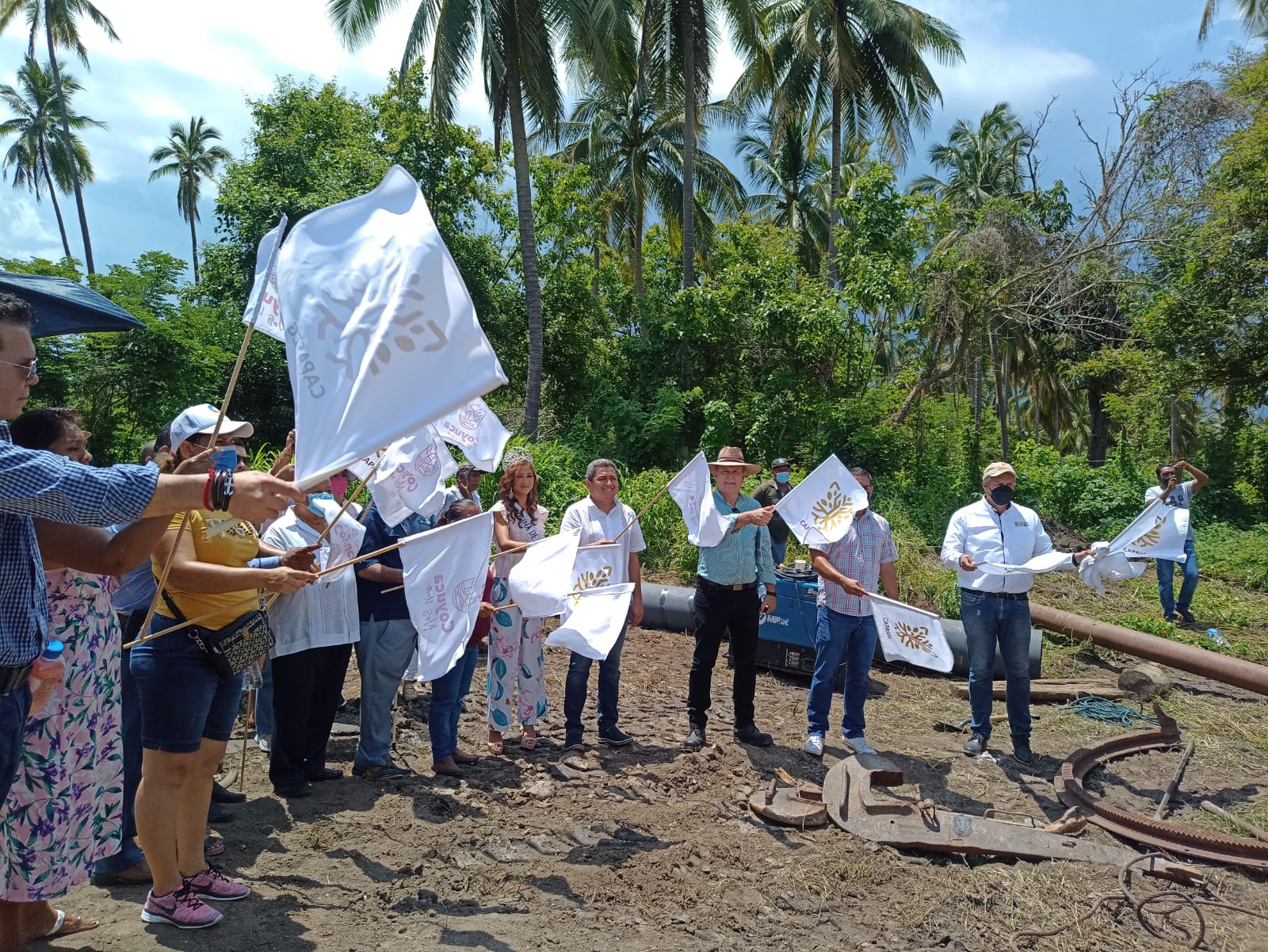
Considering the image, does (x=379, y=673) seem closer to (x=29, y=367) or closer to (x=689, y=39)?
(x=29, y=367)

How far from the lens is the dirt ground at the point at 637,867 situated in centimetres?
358

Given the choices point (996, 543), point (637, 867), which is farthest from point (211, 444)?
point (996, 543)

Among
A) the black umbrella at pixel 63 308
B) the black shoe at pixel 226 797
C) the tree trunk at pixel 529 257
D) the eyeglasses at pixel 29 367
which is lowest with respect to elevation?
the black shoe at pixel 226 797

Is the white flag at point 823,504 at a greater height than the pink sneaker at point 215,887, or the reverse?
the white flag at point 823,504

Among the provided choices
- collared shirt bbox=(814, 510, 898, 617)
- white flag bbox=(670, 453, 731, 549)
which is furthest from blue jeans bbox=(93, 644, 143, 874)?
collared shirt bbox=(814, 510, 898, 617)

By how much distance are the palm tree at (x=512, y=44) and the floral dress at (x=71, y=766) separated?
1520 cm

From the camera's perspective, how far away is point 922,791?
559 cm

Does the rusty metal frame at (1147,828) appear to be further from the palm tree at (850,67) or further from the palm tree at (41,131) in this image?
the palm tree at (41,131)

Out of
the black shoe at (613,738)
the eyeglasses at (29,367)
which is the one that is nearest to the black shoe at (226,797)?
the black shoe at (613,738)

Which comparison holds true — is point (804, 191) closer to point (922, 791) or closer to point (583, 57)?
point (583, 57)

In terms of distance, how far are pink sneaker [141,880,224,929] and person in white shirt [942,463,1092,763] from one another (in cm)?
484

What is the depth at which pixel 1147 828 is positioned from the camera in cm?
466

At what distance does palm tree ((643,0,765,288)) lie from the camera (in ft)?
63.1

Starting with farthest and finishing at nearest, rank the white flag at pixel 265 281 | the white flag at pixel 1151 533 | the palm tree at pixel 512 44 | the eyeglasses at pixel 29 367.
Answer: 1. the palm tree at pixel 512 44
2. the white flag at pixel 1151 533
3. the white flag at pixel 265 281
4. the eyeglasses at pixel 29 367
